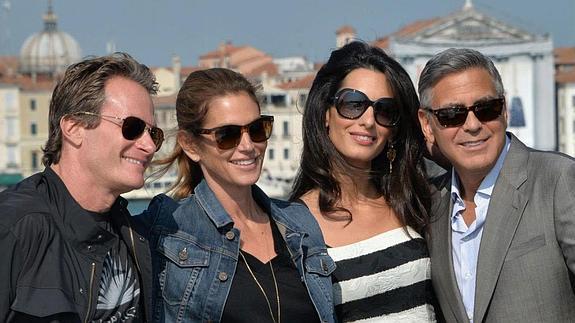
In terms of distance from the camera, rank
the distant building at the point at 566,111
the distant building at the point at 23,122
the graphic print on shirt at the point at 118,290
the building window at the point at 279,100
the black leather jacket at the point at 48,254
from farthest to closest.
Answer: the distant building at the point at 566,111 < the distant building at the point at 23,122 < the building window at the point at 279,100 < the graphic print on shirt at the point at 118,290 < the black leather jacket at the point at 48,254

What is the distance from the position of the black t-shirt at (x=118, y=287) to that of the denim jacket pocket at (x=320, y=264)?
0.38m

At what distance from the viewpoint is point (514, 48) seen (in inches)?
1591

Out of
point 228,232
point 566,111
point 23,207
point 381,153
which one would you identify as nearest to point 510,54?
point 566,111

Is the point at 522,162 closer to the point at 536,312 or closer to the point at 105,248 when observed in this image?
the point at 536,312

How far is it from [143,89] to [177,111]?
0.29 meters

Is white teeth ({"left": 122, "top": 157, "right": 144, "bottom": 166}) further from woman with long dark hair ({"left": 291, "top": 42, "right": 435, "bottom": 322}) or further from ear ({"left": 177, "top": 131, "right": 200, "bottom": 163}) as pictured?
woman with long dark hair ({"left": 291, "top": 42, "right": 435, "bottom": 322})

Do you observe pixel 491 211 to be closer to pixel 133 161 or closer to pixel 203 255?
pixel 203 255

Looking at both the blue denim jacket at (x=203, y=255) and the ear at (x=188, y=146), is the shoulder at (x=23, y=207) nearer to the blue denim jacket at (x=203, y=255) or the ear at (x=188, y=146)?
the blue denim jacket at (x=203, y=255)

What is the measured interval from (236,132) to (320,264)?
30 cm

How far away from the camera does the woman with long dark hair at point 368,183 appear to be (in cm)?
229

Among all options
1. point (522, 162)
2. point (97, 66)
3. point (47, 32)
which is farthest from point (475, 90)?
point (47, 32)

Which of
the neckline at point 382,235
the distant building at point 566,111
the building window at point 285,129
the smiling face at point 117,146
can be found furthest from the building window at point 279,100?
the smiling face at point 117,146

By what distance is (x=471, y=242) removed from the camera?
2.20 metres

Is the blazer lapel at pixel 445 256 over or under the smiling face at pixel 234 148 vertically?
under
